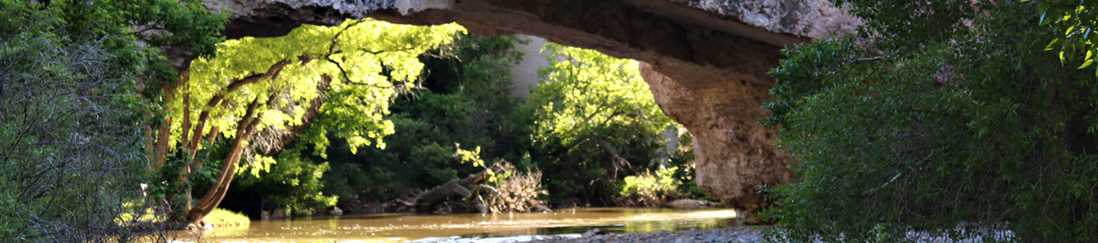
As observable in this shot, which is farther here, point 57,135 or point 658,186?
point 658,186

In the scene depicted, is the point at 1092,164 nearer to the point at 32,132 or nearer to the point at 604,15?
the point at 32,132

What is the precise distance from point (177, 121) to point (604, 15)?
21.6 feet

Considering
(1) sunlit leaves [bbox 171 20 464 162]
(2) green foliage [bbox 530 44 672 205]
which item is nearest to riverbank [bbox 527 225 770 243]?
(1) sunlit leaves [bbox 171 20 464 162]

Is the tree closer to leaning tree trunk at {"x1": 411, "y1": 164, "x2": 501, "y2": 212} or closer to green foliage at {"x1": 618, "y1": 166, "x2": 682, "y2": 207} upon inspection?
leaning tree trunk at {"x1": 411, "y1": 164, "x2": 501, "y2": 212}

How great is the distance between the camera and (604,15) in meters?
8.80

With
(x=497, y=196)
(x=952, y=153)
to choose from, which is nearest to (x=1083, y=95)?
(x=952, y=153)

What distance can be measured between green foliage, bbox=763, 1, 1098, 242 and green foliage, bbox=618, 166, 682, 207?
A: 691 inches

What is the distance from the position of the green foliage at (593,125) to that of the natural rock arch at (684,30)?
11.1 metres

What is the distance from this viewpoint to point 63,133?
457cm

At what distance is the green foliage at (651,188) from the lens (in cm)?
2203

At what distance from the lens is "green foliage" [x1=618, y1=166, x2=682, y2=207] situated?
2203 cm

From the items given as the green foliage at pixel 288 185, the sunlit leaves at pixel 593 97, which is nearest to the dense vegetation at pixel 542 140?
the sunlit leaves at pixel 593 97

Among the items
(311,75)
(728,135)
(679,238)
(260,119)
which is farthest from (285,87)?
(679,238)

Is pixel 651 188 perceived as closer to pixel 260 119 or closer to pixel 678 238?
pixel 260 119
